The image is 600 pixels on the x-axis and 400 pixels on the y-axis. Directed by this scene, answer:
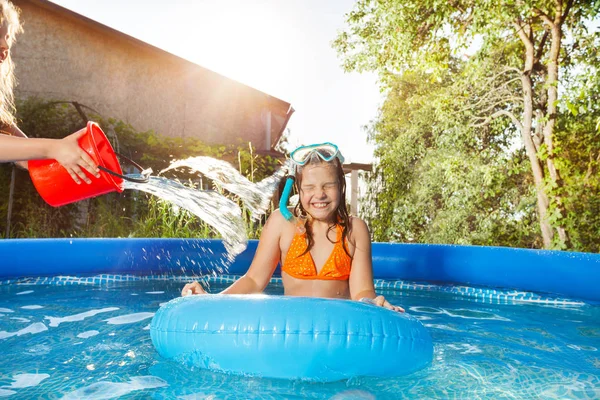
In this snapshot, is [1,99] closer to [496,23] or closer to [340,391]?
[340,391]

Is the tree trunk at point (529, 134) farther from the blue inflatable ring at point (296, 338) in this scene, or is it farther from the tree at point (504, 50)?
the blue inflatable ring at point (296, 338)

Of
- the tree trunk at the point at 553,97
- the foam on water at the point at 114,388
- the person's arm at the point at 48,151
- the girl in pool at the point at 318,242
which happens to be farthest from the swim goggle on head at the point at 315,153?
the tree trunk at the point at 553,97

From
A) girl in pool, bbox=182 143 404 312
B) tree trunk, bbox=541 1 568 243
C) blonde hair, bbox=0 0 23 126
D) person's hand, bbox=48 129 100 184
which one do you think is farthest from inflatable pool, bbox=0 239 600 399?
tree trunk, bbox=541 1 568 243

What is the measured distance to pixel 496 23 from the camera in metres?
6.09

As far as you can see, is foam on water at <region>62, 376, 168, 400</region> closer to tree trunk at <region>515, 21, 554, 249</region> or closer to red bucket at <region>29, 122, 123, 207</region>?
red bucket at <region>29, 122, 123, 207</region>

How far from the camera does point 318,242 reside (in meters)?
2.94

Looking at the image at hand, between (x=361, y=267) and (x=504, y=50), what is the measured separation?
6538 mm

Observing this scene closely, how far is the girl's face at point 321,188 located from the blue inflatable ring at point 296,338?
0.71 m

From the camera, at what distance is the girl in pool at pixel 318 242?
2811 millimetres

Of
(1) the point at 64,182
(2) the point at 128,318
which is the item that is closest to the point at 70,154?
(1) the point at 64,182

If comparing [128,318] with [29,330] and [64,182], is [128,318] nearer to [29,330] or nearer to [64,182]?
[29,330]

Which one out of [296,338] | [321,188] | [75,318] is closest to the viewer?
[296,338]

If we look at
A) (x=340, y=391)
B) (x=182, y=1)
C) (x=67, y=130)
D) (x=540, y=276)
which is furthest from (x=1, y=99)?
(x=182, y=1)

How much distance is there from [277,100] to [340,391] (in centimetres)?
1296
